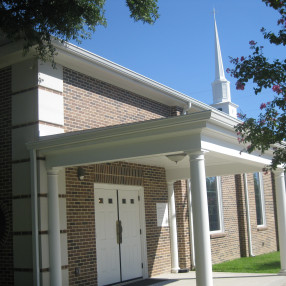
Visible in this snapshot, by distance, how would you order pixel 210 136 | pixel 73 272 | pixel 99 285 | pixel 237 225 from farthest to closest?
pixel 237 225
pixel 99 285
pixel 73 272
pixel 210 136

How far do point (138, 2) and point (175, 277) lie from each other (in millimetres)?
6904

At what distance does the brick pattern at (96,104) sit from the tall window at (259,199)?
8.01 metres

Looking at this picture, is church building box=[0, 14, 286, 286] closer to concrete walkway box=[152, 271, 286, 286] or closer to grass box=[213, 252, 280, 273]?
concrete walkway box=[152, 271, 286, 286]

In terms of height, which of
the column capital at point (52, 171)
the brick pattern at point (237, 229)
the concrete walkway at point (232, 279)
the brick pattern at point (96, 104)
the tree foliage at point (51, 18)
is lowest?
the concrete walkway at point (232, 279)

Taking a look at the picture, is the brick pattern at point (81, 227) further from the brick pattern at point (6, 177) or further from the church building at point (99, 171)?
the brick pattern at point (6, 177)

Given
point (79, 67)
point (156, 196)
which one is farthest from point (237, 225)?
point (79, 67)

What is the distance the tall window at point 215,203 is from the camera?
607 inches

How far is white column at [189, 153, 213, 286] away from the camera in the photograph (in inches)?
284

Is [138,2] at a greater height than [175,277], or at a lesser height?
greater

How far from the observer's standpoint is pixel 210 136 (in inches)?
311

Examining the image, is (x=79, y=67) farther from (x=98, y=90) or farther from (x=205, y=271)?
(x=205, y=271)

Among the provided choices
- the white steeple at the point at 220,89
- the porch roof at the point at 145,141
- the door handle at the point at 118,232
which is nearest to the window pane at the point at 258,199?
the door handle at the point at 118,232

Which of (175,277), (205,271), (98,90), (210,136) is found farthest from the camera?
(175,277)

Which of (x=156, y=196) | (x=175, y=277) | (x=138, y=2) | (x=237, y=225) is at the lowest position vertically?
(x=175, y=277)
